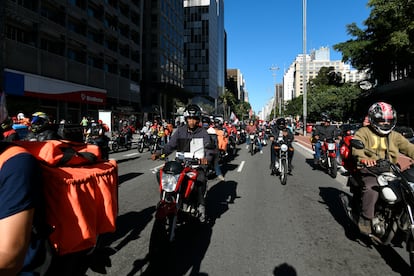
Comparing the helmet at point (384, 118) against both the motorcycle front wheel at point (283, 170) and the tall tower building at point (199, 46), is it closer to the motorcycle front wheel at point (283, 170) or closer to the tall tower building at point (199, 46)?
the motorcycle front wheel at point (283, 170)

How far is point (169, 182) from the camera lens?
13.3 ft

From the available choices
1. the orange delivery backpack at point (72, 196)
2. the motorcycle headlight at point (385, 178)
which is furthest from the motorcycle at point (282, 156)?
the orange delivery backpack at point (72, 196)

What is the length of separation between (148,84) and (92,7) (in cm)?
2087

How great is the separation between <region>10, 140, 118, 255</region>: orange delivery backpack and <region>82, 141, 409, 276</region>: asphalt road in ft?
1.36

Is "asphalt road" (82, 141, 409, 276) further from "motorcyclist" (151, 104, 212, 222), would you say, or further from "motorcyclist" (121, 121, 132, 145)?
"motorcyclist" (121, 121, 132, 145)

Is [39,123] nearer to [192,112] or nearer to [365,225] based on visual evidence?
[192,112]

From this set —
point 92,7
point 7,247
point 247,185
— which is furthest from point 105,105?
point 7,247

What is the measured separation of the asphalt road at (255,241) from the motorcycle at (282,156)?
1.11 metres

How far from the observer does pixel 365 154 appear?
165 inches

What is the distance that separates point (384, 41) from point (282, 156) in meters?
20.6

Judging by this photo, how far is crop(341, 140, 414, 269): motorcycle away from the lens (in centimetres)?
327

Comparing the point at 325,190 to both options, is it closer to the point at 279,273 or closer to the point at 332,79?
the point at 279,273

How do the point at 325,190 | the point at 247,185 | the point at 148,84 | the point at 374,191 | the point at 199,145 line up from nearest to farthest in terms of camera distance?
1. the point at 374,191
2. the point at 199,145
3. the point at 325,190
4. the point at 247,185
5. the point at 148,84

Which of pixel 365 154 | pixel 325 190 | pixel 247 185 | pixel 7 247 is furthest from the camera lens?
pixel 247 185
